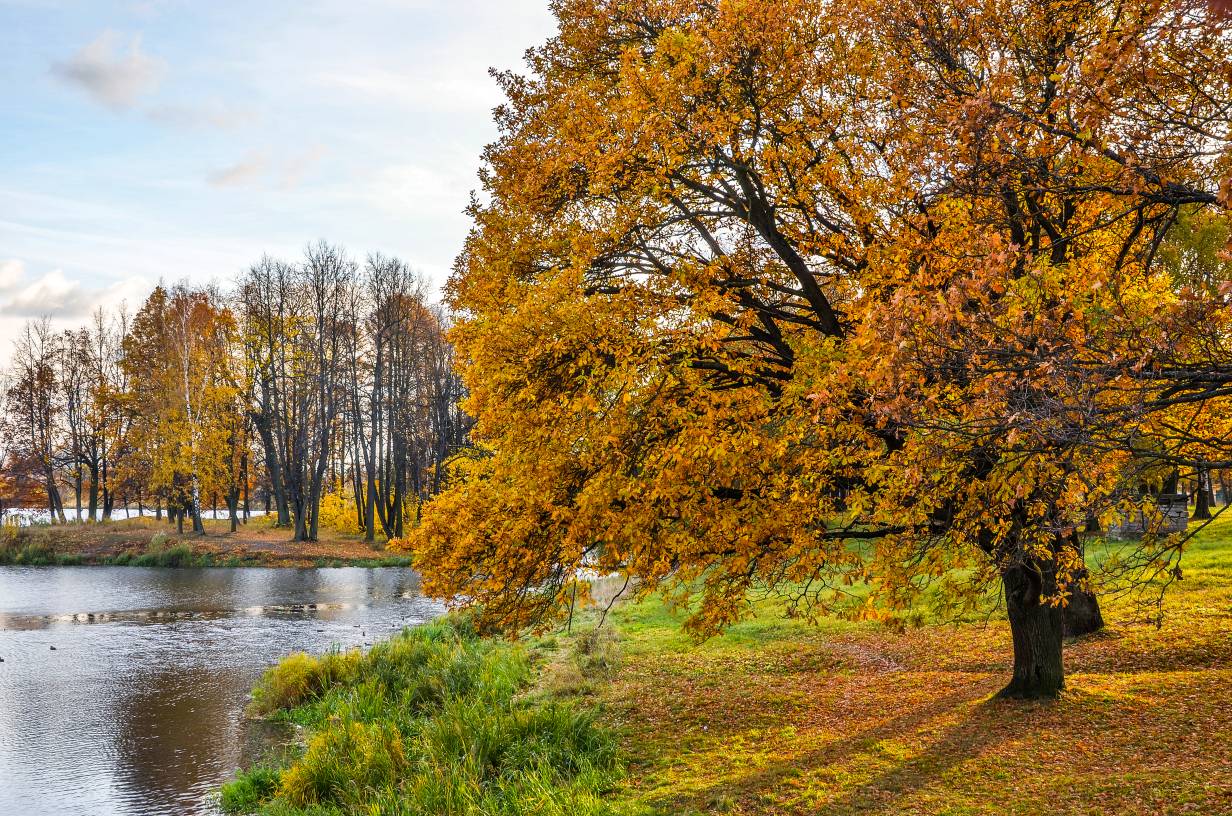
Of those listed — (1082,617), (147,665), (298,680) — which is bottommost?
(147,665)

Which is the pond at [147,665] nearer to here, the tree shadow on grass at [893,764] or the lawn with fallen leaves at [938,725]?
the lawn with fallen leaves at [938,725]

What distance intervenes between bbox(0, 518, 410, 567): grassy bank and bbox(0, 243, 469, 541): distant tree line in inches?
84.1

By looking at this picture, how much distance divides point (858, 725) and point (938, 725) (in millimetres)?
957

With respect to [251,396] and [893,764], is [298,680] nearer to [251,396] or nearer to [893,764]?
[893,764]

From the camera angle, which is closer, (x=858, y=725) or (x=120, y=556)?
(x=858, y=725)

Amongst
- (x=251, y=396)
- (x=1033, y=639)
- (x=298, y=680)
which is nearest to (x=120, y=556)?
(x=251, y=396)

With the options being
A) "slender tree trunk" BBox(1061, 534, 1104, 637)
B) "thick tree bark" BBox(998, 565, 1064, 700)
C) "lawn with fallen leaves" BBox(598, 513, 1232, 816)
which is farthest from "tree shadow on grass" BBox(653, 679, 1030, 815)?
"slender tree trunk" BBox(1061, 534, 1104, 637)

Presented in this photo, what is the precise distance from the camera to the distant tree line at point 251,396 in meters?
44.1

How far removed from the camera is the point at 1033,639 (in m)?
10.3

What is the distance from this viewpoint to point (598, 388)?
9.77 metres

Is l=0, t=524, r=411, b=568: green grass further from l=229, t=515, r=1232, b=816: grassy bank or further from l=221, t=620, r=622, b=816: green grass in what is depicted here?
l=221, t=620, r=622, b=816: green grass

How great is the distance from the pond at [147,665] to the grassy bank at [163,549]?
1809mm

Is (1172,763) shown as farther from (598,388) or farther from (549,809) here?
(598,388)

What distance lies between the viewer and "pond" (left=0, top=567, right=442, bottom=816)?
12555 mm
